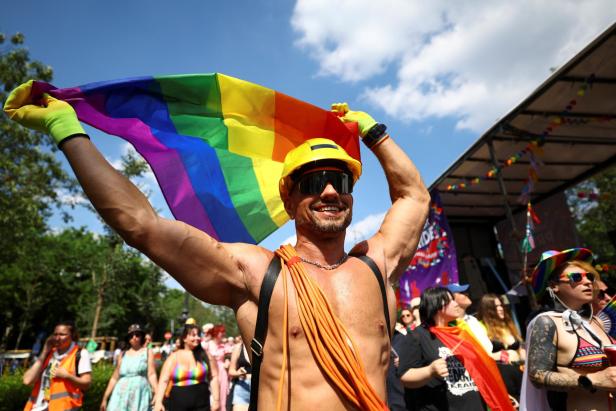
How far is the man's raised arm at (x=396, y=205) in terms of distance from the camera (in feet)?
7.13

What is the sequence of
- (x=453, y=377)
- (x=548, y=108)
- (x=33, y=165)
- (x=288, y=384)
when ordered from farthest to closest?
(x=33, y=165) < (x=548, y=108) < (x=453, y=377) < (x=288, y=384)

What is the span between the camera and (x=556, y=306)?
9.84 ft

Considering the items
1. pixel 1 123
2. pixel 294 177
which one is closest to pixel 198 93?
pixel 294 177

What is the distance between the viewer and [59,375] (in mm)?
4629

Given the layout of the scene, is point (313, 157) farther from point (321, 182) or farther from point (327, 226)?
point (327, 226)

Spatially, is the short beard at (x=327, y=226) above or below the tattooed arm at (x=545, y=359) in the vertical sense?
above

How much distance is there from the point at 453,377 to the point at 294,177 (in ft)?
8.24

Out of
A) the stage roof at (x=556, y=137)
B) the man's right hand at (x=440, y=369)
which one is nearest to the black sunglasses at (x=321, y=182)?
the man's right hand at (x=440, y=369)

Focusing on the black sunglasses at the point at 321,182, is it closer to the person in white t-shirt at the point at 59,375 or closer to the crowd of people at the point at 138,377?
the crowd of people at the point at 138,377

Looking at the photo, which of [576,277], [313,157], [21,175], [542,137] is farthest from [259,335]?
[21,175]

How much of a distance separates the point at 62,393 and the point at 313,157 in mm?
4577

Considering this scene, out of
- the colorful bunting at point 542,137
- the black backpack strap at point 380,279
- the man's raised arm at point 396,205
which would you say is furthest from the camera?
the colorful bunting at point 542,137

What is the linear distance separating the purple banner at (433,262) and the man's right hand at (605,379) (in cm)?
648

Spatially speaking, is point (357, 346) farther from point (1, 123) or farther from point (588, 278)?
point (1, 123)
